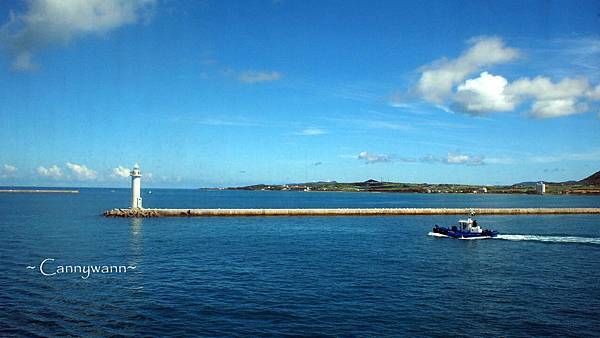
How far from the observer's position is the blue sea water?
24.5 m

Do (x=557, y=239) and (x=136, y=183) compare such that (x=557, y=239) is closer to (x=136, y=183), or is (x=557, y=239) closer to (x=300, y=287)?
(x=300, y=287)

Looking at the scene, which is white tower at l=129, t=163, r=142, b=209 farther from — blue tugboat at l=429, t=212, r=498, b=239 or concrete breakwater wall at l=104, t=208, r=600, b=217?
blue tugboat at l=429, t=212, r=498, b=239

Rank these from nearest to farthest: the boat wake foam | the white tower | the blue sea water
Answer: the blue sea water → the boat wake foam → the white tower

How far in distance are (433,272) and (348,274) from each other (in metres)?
7.79

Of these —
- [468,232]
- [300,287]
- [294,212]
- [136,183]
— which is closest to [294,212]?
[294,212]

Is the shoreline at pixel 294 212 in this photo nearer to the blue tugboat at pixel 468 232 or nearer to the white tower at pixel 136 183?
the white tower at pixel 136 183

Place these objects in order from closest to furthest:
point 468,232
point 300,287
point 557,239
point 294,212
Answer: point 300,287 < point 557,239 < point 468,232 < point 294,212

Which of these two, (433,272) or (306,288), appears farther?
(433,272)

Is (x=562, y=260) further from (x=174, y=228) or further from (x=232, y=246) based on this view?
(x=174, y=228)

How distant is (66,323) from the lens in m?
24.2

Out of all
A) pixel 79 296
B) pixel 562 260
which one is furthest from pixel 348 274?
pixel 562 260

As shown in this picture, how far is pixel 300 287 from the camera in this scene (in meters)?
32.9

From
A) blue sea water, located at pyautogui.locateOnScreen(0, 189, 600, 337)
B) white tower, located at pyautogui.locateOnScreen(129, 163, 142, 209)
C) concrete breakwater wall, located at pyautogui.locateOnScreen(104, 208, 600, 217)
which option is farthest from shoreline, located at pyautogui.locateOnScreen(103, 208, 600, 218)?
blue sea water, located at pyautogui.locateOnScreen(0, 189, 600, 337)

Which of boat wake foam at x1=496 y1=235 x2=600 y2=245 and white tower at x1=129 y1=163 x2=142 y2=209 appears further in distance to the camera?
white tower at x1=129 y1=163 x2=142 y2=209
